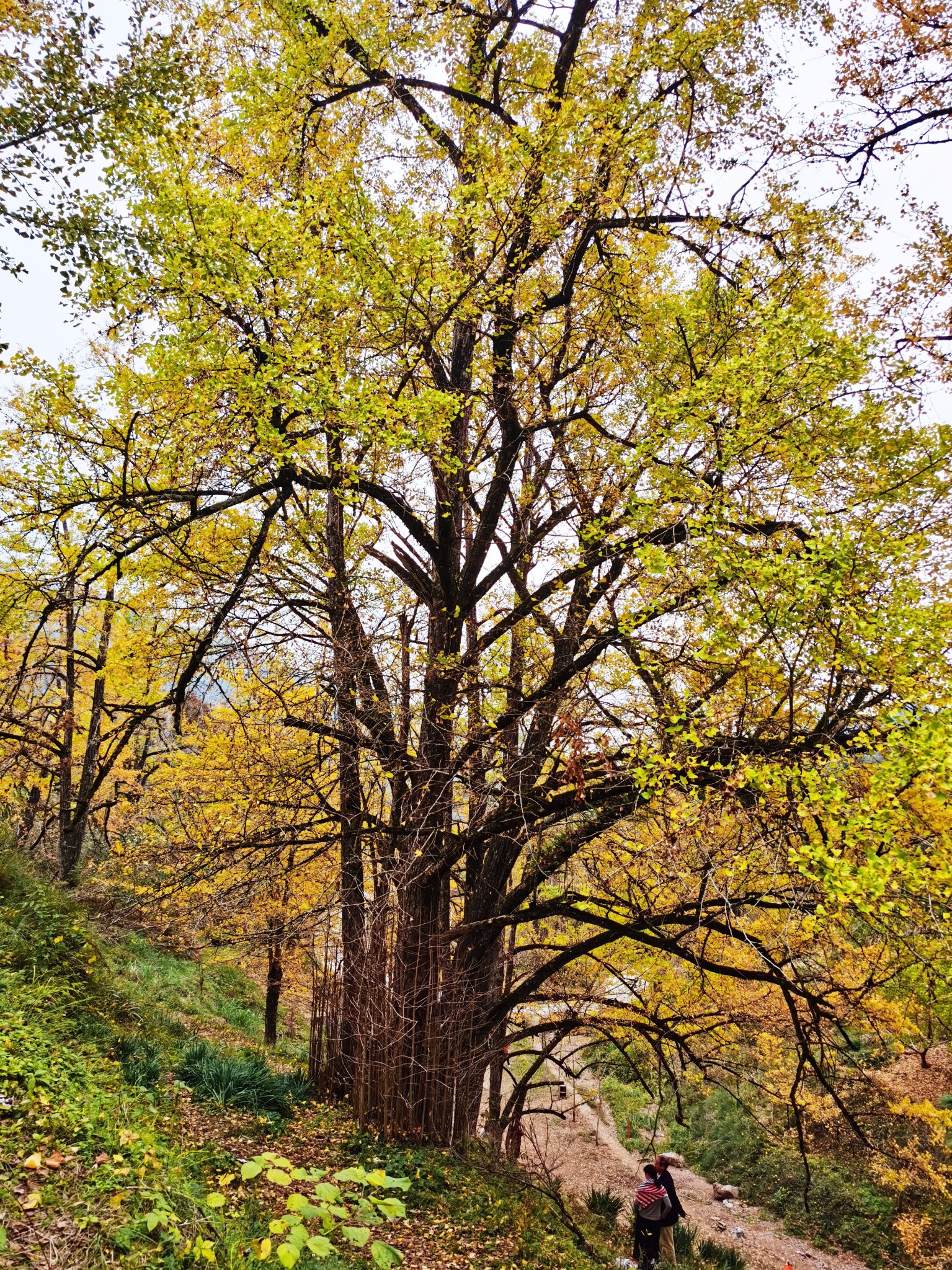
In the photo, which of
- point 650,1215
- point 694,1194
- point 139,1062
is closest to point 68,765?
point 139,1062

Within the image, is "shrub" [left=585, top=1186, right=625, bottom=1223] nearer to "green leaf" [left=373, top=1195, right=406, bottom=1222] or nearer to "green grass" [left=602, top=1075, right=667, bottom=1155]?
"green grass" [left=602, top=1075, right=667, bottom=1155]

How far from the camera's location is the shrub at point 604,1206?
9558mm

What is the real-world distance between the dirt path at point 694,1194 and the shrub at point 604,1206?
1.20 ft

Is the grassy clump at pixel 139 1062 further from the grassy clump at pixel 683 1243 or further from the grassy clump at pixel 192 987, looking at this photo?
the grassy clump at pixel 683 1243

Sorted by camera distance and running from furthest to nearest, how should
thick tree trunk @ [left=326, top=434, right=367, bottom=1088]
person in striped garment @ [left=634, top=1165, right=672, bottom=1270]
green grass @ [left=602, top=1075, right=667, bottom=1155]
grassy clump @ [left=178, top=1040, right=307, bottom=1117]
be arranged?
green grass @ [left=602, top=1075, right=667, bottom=1155] < person in striped garment @ [left=634, top=1165, right=672, bottom=1270] < thick tree trunk @ [left=326, top=434, right=367, bottom=1088] < grassy clump @ [left=178, top=1040, right=307, bottom=1117]

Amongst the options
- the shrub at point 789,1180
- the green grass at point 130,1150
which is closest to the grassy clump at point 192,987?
the green grass at point 130,1150

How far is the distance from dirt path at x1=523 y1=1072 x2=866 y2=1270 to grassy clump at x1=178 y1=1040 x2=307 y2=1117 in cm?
425

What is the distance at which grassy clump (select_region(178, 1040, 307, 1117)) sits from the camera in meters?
6.50

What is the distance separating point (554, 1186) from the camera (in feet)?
25.3

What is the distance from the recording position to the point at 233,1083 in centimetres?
670

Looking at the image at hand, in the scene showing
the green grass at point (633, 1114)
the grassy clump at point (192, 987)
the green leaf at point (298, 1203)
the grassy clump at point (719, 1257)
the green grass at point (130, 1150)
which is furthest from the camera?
the green grass at point (633, 1114)

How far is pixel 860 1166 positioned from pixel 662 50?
1890 cm

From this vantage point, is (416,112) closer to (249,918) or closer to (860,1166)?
(249,918)

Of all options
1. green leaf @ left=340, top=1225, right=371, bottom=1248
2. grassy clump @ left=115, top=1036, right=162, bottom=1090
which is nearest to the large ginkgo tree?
grassy clump @ left=115, top=1036, right=162, bottom=1090
